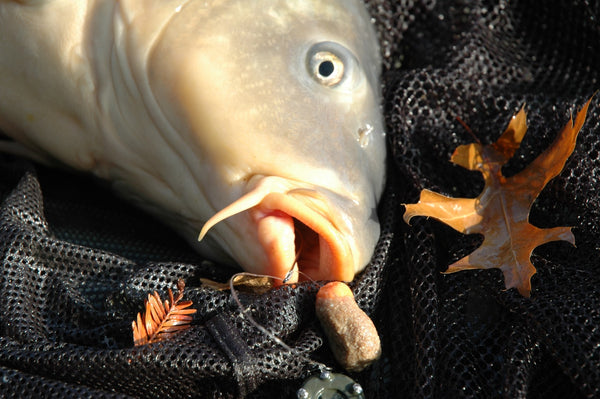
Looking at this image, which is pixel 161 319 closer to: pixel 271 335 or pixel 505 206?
pixel 271 335

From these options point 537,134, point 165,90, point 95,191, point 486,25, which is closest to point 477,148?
point 537,134

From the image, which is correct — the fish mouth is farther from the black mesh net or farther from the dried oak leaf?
the dried oak leaf

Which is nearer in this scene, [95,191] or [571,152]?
[571,152]

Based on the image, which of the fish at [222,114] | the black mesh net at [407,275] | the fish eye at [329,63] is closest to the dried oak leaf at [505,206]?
the black mesh net at [407,275]

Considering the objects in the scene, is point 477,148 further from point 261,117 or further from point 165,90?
point 165,90

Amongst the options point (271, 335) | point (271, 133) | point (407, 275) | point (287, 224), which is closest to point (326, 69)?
point (271, 133)

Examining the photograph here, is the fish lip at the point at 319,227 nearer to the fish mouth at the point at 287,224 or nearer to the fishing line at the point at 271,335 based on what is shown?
the fish mouth at the point at 287,224

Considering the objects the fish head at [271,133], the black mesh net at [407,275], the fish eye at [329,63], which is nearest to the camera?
the black mesh net at [407,275]
